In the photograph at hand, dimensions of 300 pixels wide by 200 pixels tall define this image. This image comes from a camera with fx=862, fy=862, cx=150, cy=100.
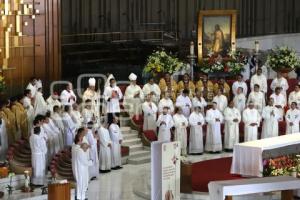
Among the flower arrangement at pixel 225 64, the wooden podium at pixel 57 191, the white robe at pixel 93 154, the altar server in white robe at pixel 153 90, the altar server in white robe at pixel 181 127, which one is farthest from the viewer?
the flower arrangement at pixel 225 64

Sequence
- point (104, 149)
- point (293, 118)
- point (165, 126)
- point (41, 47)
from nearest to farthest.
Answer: point (104, 149)
point (165, 126)
point (293, 118)
point (41, 47)

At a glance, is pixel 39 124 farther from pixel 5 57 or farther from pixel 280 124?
pixel 280 124

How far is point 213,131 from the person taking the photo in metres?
23.8

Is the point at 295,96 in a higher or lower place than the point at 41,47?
lower

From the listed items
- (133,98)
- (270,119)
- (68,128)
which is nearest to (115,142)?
(68,128)

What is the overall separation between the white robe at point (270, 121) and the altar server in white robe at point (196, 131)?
1829mm

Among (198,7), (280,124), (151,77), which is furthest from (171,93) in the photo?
(198,7)

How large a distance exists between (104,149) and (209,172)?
106 inches

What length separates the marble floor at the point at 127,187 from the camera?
18.6m

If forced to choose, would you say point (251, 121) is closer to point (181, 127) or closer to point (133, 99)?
point (181, 127)

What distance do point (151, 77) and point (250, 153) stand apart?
290 inches

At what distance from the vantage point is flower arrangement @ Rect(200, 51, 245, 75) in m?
27.1

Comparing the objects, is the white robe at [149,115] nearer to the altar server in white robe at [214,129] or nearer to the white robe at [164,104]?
the white robe at [164,104]

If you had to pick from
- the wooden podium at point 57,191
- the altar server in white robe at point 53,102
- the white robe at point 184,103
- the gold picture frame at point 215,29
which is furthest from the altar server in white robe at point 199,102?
the wooden podium at point 57,191
